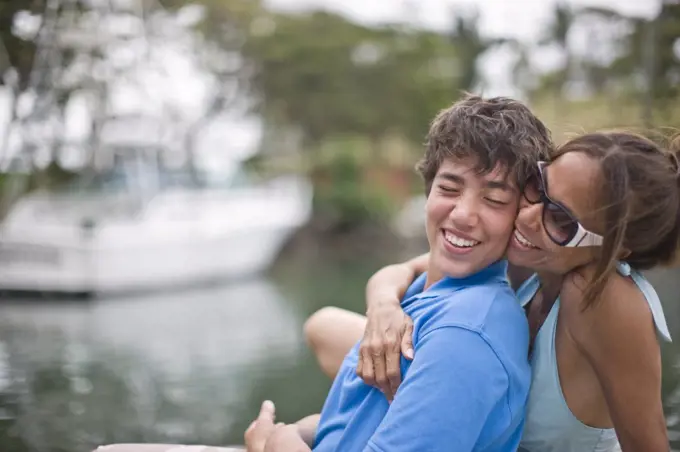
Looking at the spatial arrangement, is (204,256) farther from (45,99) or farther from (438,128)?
(438,128)

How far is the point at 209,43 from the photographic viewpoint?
1566cm

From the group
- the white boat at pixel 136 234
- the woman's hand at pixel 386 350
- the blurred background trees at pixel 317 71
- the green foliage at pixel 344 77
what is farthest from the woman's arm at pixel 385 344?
the green foliage at pixel 344 77

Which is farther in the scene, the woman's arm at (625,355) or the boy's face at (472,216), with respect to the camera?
the boy's face at (472,216)

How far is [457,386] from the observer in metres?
1.11

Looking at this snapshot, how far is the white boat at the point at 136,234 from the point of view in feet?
28.2

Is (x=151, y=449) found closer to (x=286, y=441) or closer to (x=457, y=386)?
(x=286, y=441)

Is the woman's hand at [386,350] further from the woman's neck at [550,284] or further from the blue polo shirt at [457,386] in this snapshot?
the woman's neck at [550,284]

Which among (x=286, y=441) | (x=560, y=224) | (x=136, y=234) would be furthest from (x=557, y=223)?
(x=136, y=234)

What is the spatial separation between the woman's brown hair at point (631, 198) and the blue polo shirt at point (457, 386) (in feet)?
0.46

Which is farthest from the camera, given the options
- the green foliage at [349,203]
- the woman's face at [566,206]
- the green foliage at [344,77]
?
the green foliage at [344,77]

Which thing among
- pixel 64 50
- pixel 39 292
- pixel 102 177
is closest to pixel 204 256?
pixel 102 177

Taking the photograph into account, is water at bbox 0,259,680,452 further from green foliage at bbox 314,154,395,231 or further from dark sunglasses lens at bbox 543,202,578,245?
green foliage at bbox 314,154,395,231

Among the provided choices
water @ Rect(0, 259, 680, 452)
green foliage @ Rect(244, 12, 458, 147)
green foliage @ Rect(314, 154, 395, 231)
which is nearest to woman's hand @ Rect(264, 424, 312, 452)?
water @ Rect(0, 259, 680, 452)

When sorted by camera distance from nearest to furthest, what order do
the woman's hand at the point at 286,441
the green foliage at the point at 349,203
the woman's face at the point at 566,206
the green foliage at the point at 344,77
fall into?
the woman's face at the point at 566,206
the woman's hand at the point at 286,441
the green foliage at the point at 349,203
the green foliage at the point at 344,77
